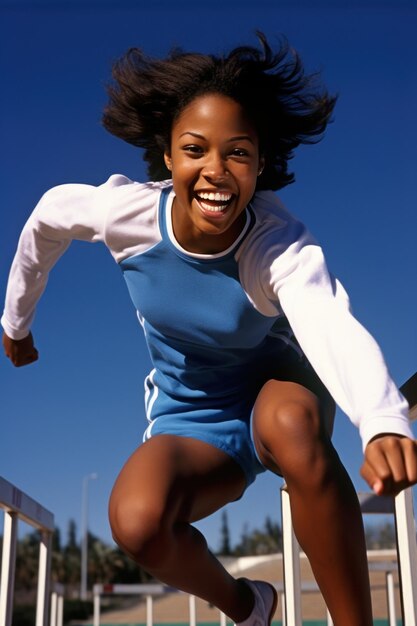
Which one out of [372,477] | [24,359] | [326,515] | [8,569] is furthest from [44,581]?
[372,477]

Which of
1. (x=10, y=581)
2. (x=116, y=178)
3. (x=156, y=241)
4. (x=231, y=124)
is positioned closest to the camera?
(x=231, y=124)

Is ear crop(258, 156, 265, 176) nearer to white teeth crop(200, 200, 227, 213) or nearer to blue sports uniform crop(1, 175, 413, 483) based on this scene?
blue sports uniform crop(1, 175, 413, 483)

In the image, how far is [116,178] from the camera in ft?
5.74

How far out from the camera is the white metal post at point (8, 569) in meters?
2.24

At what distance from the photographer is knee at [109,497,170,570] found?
148 centimetres

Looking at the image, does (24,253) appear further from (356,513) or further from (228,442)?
(356,513)

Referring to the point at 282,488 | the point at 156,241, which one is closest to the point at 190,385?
the point at 156,241

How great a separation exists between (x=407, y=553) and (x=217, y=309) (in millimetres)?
690

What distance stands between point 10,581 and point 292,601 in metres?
0.78

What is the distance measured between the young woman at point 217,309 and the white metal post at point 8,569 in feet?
2.06

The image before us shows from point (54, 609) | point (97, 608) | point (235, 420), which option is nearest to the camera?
point (235, 420)

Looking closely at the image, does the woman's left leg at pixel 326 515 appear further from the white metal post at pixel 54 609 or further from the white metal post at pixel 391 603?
the white metal post at pixel 54 609

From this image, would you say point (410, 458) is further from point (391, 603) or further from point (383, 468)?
point (391, 603)

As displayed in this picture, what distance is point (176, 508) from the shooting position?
5.06 ft
